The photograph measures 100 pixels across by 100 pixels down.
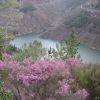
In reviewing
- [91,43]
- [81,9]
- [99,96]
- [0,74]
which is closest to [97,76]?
[99,96]

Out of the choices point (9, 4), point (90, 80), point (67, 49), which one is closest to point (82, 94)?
point (90, 80)

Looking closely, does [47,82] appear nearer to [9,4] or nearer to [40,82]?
[40,82]

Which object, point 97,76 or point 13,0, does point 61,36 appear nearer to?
point 13,0

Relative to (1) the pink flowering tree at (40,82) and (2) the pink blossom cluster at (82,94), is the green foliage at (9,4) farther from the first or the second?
(2) the pink blossom cluster at (82,94)

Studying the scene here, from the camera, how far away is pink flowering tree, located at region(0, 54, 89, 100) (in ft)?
54.4

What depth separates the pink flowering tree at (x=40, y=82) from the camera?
16.6 m

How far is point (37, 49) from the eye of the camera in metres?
42.1

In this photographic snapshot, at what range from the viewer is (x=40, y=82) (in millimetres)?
17062

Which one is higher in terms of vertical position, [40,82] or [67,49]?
Result: [40,82]

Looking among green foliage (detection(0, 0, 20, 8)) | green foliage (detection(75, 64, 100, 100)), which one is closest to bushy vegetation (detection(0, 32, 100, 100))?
green foliage (detection(75, 64, 100, 100))

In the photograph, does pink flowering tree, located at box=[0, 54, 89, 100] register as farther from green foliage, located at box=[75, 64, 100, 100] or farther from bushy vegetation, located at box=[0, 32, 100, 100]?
green foliage, located at box=[75, 64, 100, 100]

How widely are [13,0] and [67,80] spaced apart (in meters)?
43.0

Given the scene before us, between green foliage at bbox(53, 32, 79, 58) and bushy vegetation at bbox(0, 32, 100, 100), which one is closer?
bushy vegetation at bbox(0, 32, 100, 100)

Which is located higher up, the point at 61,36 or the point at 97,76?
the point at 97,76
